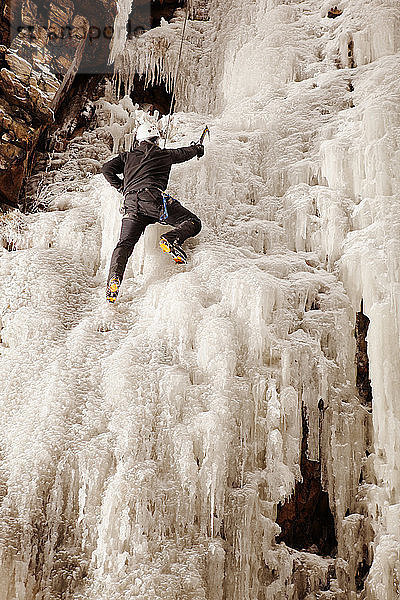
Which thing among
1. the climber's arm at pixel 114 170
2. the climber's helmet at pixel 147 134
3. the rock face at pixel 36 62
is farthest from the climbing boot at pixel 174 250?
the rock face at pixel 36 62

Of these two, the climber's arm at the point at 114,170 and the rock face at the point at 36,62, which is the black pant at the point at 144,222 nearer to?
the climber's arm at the point at 114,170

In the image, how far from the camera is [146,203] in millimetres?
4629

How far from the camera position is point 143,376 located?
3.88 meters

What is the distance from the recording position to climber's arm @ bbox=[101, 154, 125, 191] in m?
4.98

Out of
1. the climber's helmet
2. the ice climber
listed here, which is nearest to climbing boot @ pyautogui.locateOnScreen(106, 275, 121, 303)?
the ice climber

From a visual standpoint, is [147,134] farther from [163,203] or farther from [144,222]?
[144,222]

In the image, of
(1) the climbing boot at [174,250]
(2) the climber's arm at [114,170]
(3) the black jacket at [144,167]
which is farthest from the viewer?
(2) the climber's arm at [114,170]

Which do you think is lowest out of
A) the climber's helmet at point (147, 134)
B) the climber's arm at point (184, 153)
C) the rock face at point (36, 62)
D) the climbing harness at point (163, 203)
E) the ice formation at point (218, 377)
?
the ice formation at point (218, 377)

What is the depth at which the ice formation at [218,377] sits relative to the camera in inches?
129

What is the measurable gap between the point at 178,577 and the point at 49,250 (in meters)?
3.18

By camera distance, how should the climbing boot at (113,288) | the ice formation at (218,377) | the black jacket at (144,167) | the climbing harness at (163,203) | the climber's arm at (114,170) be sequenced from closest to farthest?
1. the ice formation at (218,377)
2. the climbing boot at (113,288)
3. the climbing harness at (163,203)
4. the black jacket at (144,167)
5. the climber's arm at (114,170)

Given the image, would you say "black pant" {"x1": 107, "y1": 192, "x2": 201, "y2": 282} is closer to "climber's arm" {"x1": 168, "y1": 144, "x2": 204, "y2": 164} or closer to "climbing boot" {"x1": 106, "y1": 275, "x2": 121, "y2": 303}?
"climbing boot" {"x1": 106, "y1": 275, "x2": 121, "y2": 303}

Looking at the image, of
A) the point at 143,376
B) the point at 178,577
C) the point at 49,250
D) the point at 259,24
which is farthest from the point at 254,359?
the point at 259,24

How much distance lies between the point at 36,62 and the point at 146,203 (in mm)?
3258
